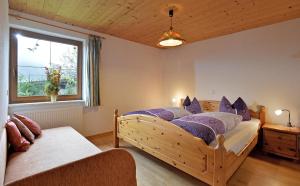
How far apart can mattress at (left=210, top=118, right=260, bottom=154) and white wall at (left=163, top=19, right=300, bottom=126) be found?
66 cm

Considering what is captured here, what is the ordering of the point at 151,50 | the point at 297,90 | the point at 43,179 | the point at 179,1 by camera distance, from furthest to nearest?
the point at 151,50, the point at 297,90, the point at 179,1, the point at 43,179

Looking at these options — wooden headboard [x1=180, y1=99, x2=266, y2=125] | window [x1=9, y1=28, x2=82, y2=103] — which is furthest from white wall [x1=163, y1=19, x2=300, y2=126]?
window [x1=9, y1=28, x2=82, y2=103]

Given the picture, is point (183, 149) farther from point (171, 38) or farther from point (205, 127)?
point (171, 38)

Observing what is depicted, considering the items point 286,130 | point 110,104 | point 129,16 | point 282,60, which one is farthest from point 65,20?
point 286,130

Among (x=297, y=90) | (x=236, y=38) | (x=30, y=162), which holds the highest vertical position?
(x=236, y=38)

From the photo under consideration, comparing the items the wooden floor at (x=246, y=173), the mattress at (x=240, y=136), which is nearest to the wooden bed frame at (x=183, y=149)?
the mattress at (x=240, y=136)

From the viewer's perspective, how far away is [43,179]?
2.64 ft

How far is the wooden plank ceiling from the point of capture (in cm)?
248

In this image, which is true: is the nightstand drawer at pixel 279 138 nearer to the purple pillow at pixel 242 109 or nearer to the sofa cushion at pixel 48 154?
the purple pillow at pixel 242 109

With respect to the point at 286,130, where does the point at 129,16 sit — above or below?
above

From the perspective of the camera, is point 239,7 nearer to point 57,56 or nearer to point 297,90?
point 297,90

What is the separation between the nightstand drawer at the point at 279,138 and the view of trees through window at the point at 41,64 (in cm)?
389

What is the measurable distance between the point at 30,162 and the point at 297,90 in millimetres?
4140

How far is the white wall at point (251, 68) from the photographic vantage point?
2.98 m
